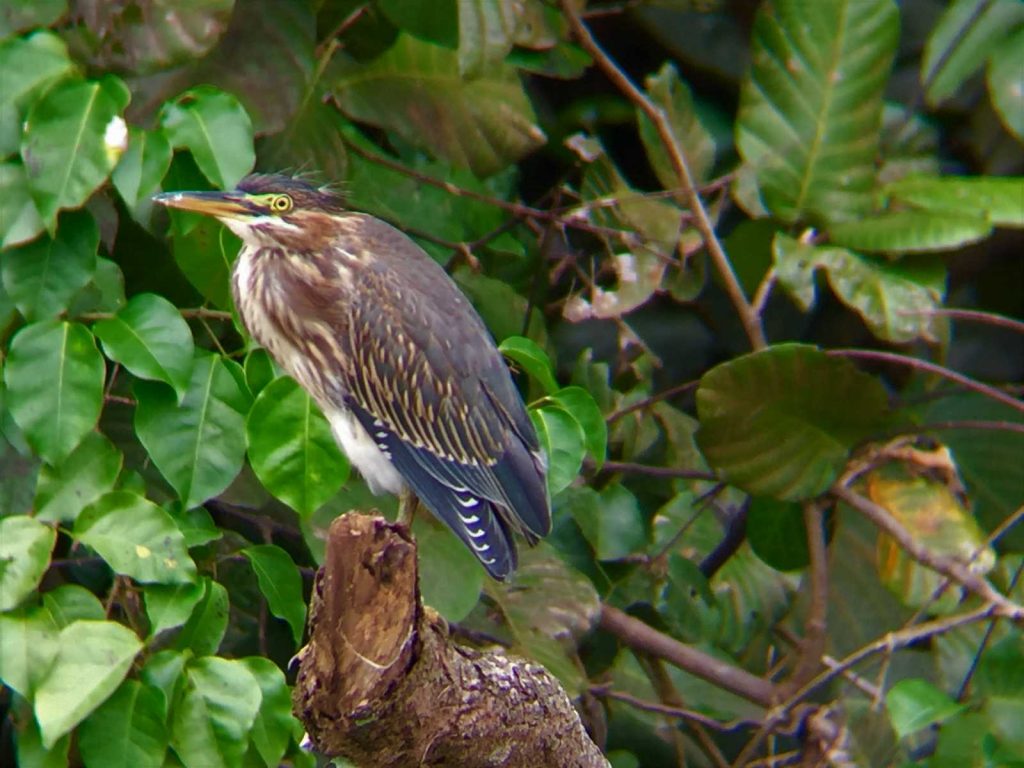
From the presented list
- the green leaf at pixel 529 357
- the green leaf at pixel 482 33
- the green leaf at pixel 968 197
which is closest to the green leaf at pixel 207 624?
the green leaf at pixel 529 357

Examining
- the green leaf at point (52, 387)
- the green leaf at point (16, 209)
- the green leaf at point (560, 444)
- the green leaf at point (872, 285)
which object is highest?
the green leaf at point (16, 209)

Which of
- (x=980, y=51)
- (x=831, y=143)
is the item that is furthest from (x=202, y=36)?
(x=980, y=51)

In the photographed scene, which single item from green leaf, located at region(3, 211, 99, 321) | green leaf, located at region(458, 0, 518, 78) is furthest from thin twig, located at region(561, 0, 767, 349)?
green leaf, located at region(3, 211, 99, 321)

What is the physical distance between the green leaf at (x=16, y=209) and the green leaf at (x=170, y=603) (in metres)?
0.62

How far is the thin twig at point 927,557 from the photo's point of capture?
3.69 m

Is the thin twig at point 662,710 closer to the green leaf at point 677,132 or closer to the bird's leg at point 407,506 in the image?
the bird's leg at point 407,506

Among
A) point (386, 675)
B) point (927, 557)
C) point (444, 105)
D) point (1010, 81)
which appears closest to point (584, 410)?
point (444, 105)

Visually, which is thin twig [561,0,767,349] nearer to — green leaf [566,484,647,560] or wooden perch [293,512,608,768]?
green leaf [566,484,647,560]

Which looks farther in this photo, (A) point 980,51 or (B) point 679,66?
(B) point 679,66

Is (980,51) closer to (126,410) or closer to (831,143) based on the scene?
(831,143)

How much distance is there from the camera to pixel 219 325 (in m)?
3.56

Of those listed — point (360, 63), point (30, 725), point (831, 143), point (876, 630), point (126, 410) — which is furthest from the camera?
point (876, 630)

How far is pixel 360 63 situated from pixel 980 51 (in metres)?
1.50

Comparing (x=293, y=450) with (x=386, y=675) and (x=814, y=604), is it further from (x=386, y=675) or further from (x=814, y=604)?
(x=814, y=604)
